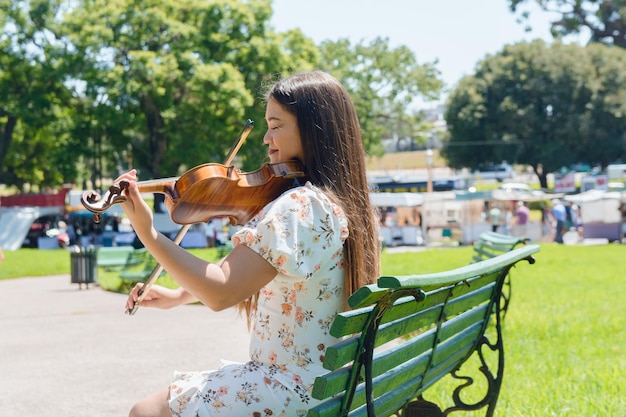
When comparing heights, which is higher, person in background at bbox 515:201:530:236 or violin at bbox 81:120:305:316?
violin at bbox 81:120:305:316

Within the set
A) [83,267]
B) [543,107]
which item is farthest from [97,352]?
[543,107]

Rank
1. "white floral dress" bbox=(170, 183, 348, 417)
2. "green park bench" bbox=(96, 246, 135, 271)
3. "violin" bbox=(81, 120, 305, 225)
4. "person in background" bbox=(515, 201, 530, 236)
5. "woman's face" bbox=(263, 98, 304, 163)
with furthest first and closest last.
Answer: "person in background" bbox=(515, 201, 530, 236) → "green park bench" bbox=(96, 246, 135, 271) → "woman's face" bbox=(263, 98, 304, 163) → "violin" bbox=(81, 120, 305, 225) → "white floral dress" bbox=(170, 183, 348, 417)

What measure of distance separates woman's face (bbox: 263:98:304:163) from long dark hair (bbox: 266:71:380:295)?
17mm

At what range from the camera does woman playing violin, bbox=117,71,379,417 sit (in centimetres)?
244

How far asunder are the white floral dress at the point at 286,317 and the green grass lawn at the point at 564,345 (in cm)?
238

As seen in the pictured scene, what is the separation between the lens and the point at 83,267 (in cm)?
1659

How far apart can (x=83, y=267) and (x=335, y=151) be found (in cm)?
1446

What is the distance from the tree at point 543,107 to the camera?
61406 mm

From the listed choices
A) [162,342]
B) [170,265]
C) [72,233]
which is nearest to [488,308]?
[170,265]

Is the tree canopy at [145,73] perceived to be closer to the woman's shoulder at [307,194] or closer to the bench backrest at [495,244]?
the bench backrest at [495,244]

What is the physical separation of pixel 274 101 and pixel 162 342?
20.5ft

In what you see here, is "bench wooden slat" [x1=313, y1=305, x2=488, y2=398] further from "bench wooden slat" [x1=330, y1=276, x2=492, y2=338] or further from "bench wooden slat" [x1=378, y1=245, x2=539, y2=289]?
"bench wooden slat" [x1=378, y1=245, x2=539, y2=289]

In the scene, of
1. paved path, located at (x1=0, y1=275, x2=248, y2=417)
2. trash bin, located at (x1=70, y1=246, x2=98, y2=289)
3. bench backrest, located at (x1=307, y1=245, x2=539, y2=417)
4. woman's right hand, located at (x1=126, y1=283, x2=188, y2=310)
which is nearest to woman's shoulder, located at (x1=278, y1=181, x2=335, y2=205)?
bench backrest, located at (x1=307, y1=245, x2=539, y2=417)

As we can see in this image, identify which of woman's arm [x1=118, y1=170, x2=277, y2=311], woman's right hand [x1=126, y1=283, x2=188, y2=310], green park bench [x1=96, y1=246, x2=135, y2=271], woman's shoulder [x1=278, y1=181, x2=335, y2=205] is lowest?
green park bench [x1=96, y1=246, x2=135, y2=271]
